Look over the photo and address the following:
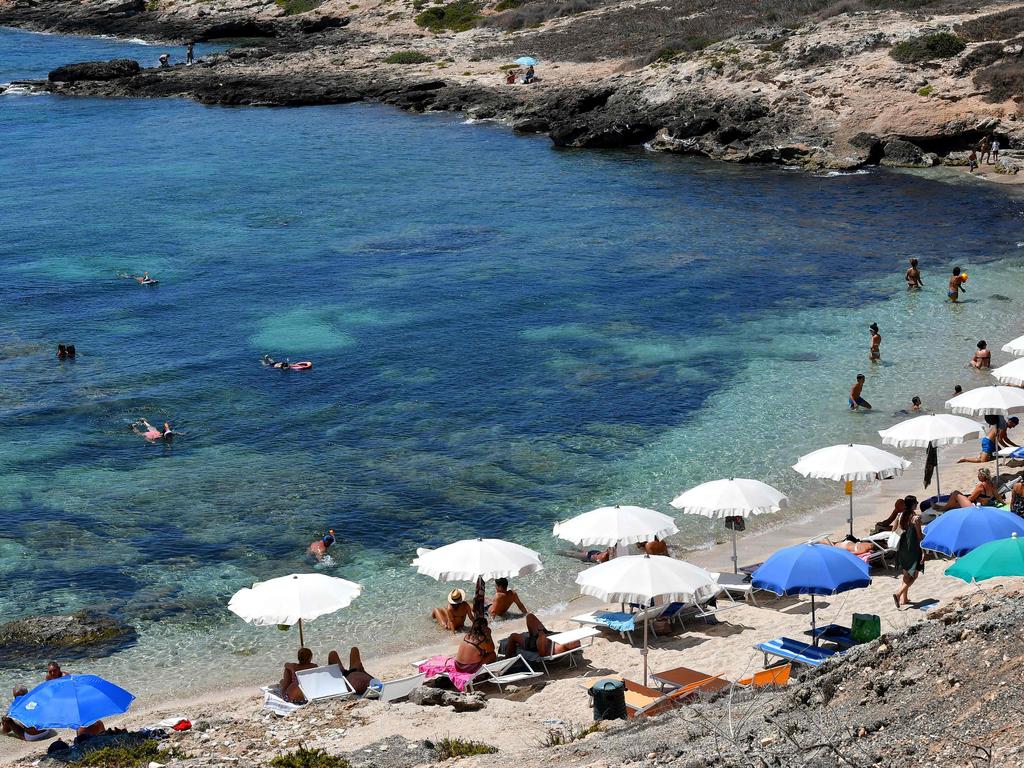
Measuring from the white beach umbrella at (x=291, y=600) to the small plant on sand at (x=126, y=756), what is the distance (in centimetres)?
225

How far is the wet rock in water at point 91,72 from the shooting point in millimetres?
84250

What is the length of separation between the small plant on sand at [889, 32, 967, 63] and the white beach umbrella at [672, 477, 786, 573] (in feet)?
141

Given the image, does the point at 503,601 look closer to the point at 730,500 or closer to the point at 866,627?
the point at 730,500

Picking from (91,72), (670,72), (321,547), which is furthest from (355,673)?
(91,72)

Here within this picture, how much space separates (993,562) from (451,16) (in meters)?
82.7

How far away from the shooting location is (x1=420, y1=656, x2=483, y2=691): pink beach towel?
17.5 m

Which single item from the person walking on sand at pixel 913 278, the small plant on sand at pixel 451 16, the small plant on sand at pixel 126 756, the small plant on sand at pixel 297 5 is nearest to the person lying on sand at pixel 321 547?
the small plant on sand at pixel 126 756

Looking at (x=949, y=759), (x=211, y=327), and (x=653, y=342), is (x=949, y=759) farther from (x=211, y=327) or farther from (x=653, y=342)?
(x=211, y=327)

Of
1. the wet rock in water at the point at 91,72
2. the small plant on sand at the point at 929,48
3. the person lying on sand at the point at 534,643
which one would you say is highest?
the small plant on sand at the point at 929,48

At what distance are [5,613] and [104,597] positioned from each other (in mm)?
1718

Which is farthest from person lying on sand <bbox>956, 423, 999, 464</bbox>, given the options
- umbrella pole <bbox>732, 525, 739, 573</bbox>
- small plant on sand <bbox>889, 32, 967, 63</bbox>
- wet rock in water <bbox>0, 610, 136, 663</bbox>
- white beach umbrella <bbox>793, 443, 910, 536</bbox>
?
small plant on sand <bbox>889, 32, 967, 63</bbox>

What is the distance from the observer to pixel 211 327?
38500 mm

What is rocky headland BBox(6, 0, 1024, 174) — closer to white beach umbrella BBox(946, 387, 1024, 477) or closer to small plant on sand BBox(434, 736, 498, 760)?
white beach umbrella BBox(946, 387, 1024, 477)

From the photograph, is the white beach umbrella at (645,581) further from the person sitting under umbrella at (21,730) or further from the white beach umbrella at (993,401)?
the white beach umbrella at (993,401)
